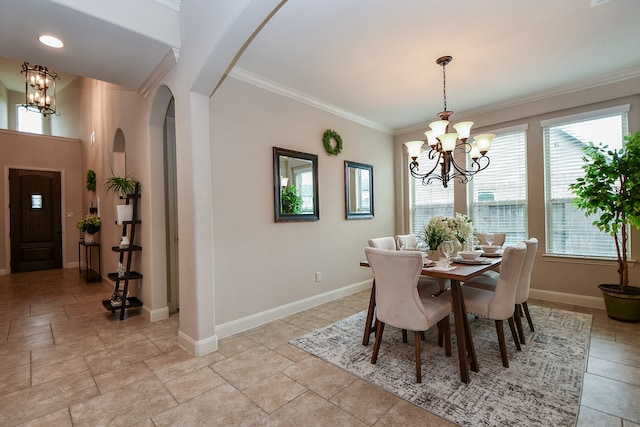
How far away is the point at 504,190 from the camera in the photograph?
4.37 m

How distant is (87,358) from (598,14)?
514 cm

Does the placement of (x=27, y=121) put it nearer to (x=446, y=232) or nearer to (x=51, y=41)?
(x=51, y=41)

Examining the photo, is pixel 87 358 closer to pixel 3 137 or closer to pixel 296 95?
pixel 296 95

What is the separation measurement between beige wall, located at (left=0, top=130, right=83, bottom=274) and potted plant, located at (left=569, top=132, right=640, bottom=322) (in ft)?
32.2

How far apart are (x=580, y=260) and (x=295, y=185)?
12.3 feet

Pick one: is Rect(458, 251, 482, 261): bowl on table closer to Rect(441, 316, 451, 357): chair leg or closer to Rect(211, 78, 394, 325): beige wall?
Rect(441, 316, 451, 357): chair leg

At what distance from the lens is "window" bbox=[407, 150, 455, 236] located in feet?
16.3

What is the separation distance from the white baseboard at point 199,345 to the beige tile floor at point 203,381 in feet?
0.20

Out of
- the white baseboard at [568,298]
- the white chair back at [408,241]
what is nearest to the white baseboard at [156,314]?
the white chair back at [408,241]

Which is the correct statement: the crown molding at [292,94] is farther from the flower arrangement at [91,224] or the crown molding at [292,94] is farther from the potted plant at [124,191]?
the flower arrangement at [91,224]

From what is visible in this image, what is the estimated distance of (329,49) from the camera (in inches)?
112

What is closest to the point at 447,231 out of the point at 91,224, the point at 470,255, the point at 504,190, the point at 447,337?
the point at 470,255

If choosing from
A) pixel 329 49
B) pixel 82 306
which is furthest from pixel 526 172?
pixel 82 306

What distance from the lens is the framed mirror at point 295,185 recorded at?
11.6ft
